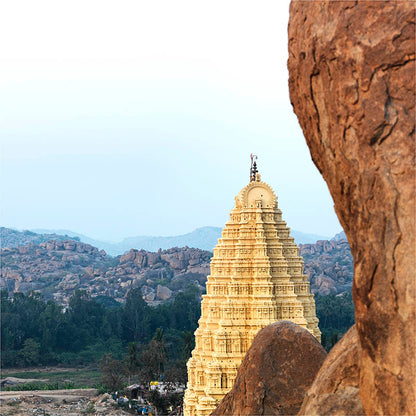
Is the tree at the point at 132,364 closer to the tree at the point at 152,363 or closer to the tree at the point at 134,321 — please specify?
the tree at the point at 152,363

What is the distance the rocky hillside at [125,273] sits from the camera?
333 ft

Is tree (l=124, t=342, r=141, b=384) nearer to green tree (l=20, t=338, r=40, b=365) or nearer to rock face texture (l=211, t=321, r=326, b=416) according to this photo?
green tree (l=20, t=338, r=40, b=365)

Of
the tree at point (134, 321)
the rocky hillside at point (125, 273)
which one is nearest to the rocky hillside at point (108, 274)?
the rocky hillside at point (125, 273)

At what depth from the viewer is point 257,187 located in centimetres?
2889

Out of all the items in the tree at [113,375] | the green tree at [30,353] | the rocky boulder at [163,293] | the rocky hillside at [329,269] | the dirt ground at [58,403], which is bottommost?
the dirt ground at [58,403]

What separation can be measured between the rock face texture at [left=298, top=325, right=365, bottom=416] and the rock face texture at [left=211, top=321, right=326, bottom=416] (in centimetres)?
146

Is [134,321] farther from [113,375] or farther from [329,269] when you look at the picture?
[329,269]

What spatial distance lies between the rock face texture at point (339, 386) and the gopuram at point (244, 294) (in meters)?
19.3

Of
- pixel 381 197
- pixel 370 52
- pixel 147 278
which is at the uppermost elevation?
pixel 147 278

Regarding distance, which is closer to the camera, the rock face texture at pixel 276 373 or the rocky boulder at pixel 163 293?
the rock face texture at pixel 276 373

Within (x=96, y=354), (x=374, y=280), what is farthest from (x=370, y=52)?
(x=96, y=354)

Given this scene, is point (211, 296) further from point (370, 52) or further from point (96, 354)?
point (96, 354)

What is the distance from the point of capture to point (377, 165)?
5.48 metres

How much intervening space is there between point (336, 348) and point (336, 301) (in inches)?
2557
